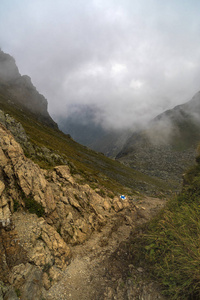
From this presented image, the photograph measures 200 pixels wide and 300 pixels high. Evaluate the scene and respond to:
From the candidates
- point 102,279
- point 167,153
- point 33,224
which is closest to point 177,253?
point 102,279

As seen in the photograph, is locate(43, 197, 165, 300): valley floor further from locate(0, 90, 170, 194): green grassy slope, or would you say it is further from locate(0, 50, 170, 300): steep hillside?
locate(0, 90, 170, 194): green grassy slope

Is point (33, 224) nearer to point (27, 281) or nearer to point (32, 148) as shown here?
A: point (27, 281)

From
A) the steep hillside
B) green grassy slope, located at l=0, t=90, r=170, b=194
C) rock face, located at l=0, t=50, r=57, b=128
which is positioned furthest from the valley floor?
rock face, located at l=0, t=50, r=57, b=128

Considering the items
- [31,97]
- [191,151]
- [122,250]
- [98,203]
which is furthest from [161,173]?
[31,97]

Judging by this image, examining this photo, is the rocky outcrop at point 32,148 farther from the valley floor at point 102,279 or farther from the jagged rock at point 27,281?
the jagged rock at point 27,281

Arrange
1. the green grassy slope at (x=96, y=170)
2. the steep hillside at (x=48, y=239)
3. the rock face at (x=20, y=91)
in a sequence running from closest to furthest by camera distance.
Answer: the steep hillside at (x=48, y=239)
the green grassy slope at (x=96, y=170)
the rock face at (x=20, y=91)

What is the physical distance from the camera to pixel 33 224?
946cm

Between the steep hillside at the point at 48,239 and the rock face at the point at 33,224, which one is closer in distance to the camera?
the steep hillside at the point at 48,239

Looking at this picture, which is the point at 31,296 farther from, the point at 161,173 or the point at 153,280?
the point at 161,173

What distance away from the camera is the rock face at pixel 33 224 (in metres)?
7.13

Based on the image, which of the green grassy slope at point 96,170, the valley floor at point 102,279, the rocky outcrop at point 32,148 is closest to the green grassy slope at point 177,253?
the valley floor at point 102,279

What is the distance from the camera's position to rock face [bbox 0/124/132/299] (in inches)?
281

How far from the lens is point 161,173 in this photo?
399 ft

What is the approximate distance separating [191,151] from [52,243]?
7334 inches
